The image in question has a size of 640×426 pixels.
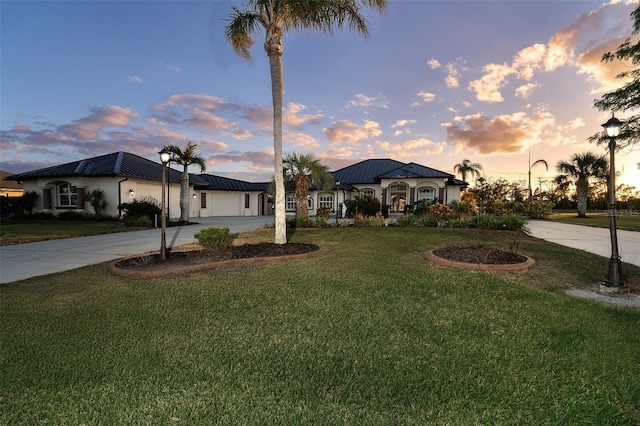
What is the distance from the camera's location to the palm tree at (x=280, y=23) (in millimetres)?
8039

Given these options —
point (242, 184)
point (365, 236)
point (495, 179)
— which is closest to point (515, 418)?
point (365, 236)

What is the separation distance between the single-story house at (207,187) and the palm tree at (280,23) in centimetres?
1051

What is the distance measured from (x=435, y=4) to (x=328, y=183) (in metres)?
8.80

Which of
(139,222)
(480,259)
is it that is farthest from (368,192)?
(480,259)

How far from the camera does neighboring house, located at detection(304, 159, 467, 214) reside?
1022 inches

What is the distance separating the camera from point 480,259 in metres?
6.72

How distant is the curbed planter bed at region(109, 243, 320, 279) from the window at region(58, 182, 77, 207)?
17.7m

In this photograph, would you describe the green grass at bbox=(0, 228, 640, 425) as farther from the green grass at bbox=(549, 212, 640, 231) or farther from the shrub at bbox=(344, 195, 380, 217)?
the green grass at bbox=(549, 212, 640, 231)

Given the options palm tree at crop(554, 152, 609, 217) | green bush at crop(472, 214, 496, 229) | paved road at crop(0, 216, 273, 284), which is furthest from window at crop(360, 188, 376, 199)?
paved road at crop(0, 216, 273, 284)

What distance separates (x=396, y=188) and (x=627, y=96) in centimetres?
1587

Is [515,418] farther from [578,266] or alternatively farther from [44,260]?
[44,260]

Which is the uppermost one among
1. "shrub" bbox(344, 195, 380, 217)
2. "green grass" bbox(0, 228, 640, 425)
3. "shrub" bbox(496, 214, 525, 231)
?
"shrub" bbox(344, 195, 380, 217)

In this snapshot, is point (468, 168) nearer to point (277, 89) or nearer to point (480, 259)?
point (480, 259)

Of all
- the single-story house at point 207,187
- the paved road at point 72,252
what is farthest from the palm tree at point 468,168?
the paved road at point 72,252
